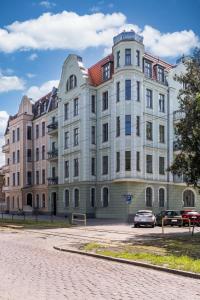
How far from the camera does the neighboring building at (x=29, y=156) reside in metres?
58.7

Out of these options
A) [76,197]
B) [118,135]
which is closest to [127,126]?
[118,135]

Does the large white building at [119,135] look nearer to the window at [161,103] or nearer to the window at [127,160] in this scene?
the window at [161,103]

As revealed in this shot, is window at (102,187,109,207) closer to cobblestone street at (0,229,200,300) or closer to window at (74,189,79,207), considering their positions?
window at (74,189,79,207)

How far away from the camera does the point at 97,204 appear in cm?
4531

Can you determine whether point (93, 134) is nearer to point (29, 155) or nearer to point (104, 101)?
point (104, 101)

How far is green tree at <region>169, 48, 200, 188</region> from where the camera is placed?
909 inches

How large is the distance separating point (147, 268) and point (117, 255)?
2.20 meters

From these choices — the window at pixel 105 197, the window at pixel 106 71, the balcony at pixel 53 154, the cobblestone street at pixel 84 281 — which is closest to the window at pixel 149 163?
the window at pixel 105 197

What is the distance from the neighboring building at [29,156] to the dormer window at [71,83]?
813 cm

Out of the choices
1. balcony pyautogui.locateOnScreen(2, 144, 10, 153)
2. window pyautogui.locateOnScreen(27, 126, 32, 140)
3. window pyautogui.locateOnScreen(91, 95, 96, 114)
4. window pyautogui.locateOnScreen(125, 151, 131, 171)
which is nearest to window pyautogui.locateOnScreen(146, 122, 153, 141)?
window pyautogui.locateOnScreen(125, 151, 131, 171)

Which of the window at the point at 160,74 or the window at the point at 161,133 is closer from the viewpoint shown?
the window at the point at 161,133

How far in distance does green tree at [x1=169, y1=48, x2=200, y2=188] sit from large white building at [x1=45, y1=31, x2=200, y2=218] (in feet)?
51.5

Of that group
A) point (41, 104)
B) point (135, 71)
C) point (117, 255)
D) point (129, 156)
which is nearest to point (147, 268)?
point (117, 255)

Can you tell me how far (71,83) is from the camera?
163 feet
